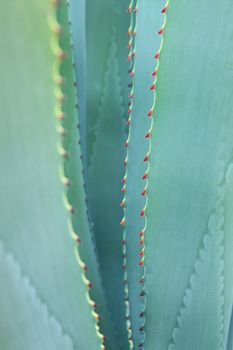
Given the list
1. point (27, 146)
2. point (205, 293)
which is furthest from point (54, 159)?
point (205, 293)

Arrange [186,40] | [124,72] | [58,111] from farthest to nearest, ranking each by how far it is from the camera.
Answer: [124,72] → [186,40] → [58,111]

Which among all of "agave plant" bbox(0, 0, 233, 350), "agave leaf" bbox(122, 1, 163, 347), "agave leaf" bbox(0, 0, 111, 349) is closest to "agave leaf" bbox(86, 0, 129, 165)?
"agave plant" bbox(0, 0, 233, 350)

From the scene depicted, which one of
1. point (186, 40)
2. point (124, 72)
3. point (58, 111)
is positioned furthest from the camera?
point (124, 72)

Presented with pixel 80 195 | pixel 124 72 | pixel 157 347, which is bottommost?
pixel 157 347

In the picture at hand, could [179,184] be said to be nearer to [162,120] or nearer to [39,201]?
[162,120]

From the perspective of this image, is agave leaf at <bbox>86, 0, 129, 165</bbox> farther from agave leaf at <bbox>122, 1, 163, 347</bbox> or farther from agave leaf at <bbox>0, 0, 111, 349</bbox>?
agave leaf at <bbox>0, 0, 111, 349</bbox>

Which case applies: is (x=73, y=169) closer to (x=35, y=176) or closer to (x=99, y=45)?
(x=35, y=176)

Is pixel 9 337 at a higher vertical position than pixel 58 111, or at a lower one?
lower

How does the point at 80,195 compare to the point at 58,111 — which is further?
the point at 80,195
